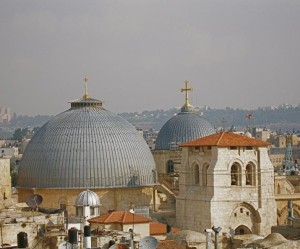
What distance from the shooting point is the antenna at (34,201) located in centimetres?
5450

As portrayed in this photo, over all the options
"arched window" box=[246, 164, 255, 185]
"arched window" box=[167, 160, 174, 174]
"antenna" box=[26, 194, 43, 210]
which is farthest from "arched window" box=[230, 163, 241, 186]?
"arched window" box=[167, 160, 174, 174]

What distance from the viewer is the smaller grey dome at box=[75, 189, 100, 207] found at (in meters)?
54.0

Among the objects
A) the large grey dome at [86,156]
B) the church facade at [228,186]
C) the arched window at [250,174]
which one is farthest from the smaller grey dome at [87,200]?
the arched window at [250,174]

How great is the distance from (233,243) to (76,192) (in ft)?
43.4

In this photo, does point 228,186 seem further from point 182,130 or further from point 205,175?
point 182,130

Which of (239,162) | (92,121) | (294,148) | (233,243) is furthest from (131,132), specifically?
(294,148)

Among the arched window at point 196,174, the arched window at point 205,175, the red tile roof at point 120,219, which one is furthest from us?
the arched window at point 196,174

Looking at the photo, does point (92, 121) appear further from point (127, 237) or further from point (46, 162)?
point (127, 237)

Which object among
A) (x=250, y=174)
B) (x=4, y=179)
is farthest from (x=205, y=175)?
(x=4, y=179)

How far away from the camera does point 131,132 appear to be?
208 ft

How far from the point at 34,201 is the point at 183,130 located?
19917 millimetres

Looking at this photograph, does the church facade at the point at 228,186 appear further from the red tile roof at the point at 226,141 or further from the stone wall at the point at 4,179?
the stone wall at the point at 4,179

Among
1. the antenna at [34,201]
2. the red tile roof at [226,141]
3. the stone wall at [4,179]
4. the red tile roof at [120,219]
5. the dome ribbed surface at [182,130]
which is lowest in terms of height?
the red tile roof at [120,219]

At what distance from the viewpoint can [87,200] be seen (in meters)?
54.1
